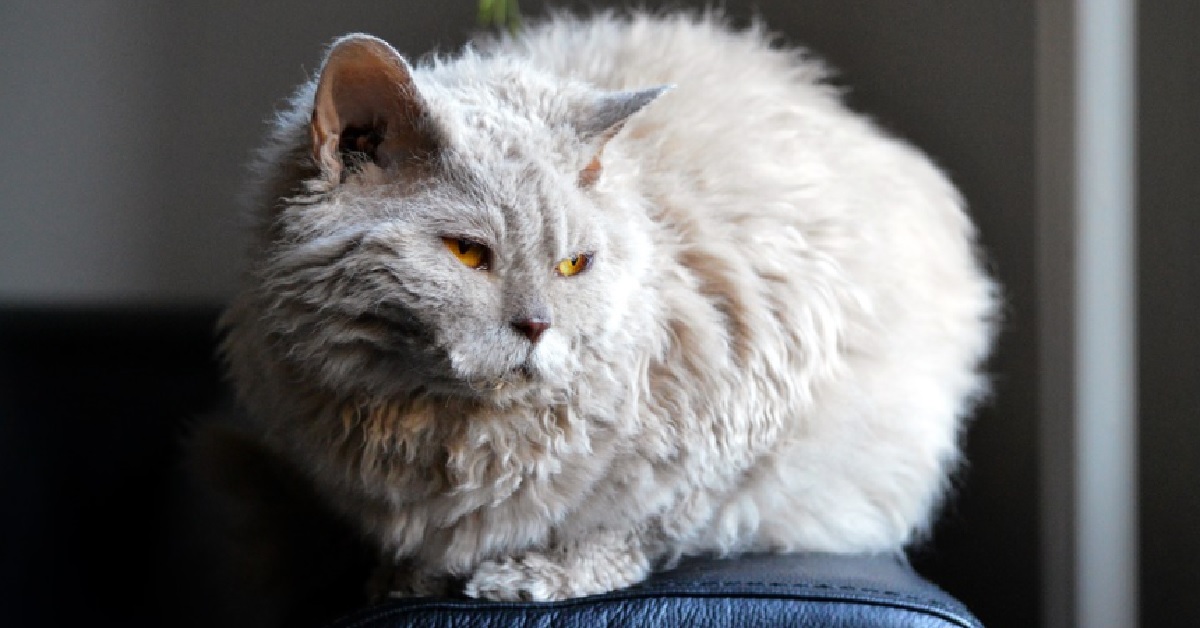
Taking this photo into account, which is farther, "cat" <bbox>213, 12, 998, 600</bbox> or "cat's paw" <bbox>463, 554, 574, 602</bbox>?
"cat's paw" <bbox>463, 554, 574, 602</bbox>

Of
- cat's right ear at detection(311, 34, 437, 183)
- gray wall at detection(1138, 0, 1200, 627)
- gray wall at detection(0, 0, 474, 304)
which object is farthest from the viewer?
gray wall at detection(0, 0, 474, 304)

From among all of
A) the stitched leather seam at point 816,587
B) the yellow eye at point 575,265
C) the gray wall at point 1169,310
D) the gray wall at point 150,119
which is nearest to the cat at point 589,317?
the yellow eye at point 575,265

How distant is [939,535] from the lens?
5.04 ft

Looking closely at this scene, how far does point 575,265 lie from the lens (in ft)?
2.83

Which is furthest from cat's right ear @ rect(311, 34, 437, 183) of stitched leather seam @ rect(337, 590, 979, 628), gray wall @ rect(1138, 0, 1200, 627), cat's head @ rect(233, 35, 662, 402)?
gray wall @ rect(1138, 0, 1200, 627)

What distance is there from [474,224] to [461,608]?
332 mm

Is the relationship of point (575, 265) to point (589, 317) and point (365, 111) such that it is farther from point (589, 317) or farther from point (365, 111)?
point (365, 111)

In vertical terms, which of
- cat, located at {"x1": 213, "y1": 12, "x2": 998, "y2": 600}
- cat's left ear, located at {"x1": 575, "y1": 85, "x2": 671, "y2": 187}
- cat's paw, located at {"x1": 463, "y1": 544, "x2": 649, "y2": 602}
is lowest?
cat's paw, located at {"x1": 463, "y1": 544, "x2": 649, "y2": 602}

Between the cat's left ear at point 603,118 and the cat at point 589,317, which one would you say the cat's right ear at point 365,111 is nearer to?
the cat at point 589,317

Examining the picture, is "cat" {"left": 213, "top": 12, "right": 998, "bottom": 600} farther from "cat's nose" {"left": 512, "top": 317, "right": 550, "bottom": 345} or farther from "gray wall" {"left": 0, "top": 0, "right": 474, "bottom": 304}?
"gray wall" {"left": 0, "top": 0, "right": 474, "bottom": 304}

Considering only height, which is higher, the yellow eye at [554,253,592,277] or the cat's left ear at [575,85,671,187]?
the cat's left ear at [575,85,671,187]

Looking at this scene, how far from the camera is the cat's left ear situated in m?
0.88

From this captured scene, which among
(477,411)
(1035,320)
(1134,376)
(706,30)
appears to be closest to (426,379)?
(477,411)

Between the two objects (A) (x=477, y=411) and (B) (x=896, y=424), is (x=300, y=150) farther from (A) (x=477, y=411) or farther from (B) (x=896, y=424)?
(B) (x=896, y=424)
